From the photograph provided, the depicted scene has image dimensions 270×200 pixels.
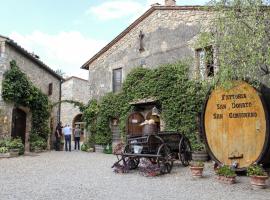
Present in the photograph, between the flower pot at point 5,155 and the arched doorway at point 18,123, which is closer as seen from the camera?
the flower pot at point 5,155

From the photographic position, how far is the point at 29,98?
14961 mm

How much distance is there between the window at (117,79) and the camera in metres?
16.2

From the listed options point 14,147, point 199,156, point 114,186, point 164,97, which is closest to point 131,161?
point 114,186

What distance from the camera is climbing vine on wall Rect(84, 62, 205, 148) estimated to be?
12016 mm

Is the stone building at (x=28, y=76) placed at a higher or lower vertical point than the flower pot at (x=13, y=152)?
higher

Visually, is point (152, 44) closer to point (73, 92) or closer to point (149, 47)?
point (149, 47)

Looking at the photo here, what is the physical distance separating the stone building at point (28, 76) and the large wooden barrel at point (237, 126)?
31.1 feet

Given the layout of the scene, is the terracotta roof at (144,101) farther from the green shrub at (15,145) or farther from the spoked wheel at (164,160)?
the green shrub at (15,145)

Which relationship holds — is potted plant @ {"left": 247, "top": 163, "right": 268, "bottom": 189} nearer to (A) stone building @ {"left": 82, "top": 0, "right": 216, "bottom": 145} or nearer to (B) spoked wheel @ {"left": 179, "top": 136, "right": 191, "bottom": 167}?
(B) spoked wheel @ {"left": 179, "top": 136, "right": 191, "bottom": 167}

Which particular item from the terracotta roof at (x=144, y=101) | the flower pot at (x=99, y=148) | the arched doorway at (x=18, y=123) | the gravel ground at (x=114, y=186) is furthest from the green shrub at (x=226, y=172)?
the arched doorway at (x=18, y=123)

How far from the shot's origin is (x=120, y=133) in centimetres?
1533

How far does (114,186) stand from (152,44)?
9.44 meters

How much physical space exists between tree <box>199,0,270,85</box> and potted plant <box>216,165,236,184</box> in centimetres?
197

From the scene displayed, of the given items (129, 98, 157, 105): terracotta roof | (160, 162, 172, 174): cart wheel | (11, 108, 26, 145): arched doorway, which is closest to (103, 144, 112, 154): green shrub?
(129, 98, 157, 105): terracotta roof
